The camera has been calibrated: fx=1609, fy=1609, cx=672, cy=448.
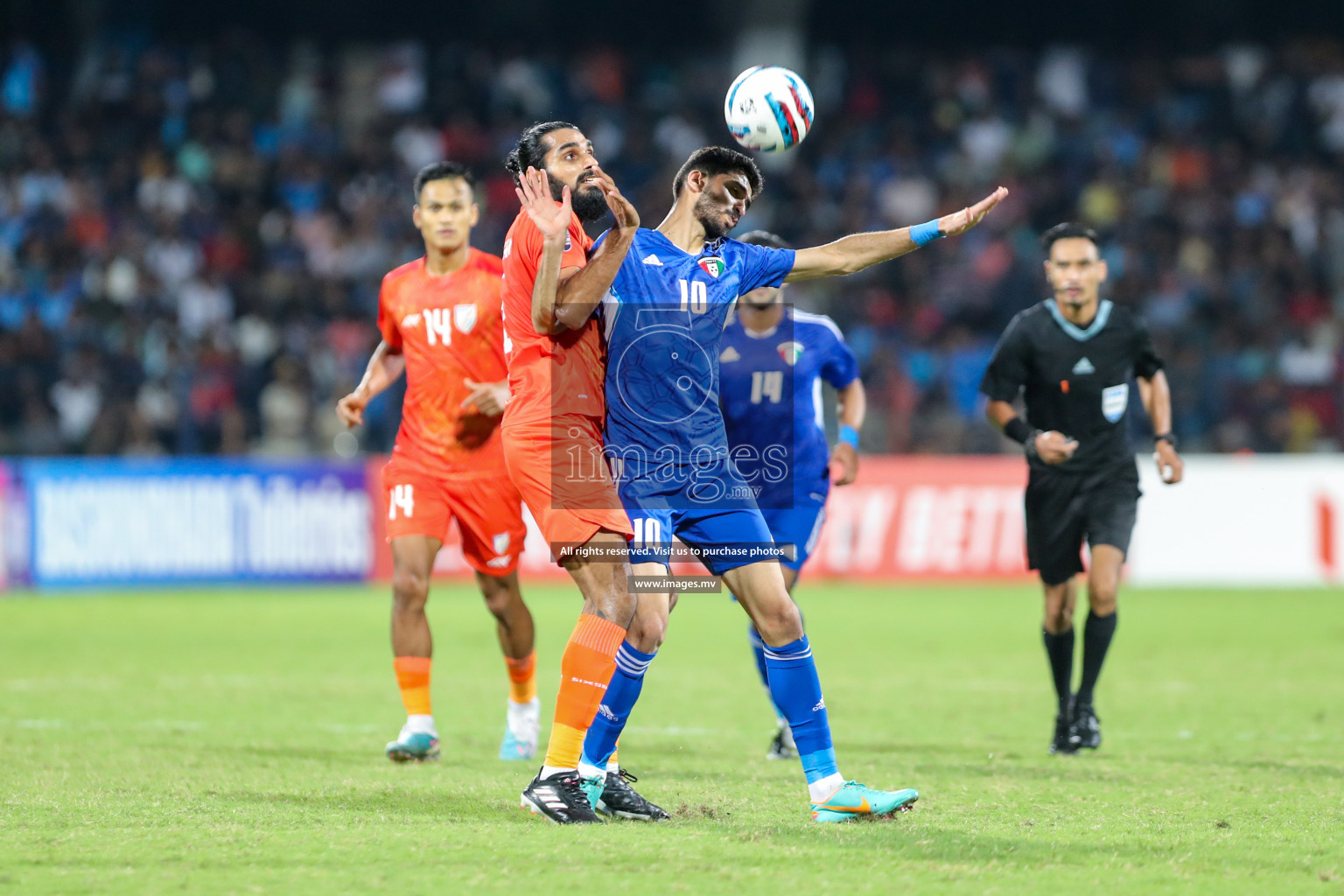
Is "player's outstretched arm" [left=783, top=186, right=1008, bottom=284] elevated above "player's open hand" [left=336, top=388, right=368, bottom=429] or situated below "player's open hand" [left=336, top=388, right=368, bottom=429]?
above

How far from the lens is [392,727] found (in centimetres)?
880

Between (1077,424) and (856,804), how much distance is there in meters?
3.49

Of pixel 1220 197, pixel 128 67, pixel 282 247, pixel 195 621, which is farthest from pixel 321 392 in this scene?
pixel 1220 197

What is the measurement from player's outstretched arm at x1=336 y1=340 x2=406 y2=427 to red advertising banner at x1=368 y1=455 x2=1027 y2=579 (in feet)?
33.0

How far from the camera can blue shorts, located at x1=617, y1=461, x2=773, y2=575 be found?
19.5 ft

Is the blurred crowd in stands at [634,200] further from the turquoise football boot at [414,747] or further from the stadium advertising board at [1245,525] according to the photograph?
the turquoise football boot at [414,747]

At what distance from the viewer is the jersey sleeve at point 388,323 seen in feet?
27.3

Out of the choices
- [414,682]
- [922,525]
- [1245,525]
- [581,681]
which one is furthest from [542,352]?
[1245,525]

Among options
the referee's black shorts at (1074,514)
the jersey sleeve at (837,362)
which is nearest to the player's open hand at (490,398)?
the jersey sleeve at (837,362)

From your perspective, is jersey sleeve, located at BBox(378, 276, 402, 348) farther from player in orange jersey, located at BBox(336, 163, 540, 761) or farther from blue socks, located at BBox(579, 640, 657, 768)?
blue socks, located at BBox(579, 640, 657, 768)

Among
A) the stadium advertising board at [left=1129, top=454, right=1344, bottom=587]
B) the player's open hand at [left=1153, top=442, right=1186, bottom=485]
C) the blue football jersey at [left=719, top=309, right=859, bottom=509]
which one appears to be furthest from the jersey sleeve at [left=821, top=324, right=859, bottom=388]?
the stadium advertising board at [left=1129, top=454, right=1344, bottom=587]

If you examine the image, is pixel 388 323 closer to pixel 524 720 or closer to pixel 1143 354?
pixel 524 720

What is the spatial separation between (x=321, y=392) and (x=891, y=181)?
9478mm

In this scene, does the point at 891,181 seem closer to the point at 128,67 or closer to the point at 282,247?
the point at 282,247
